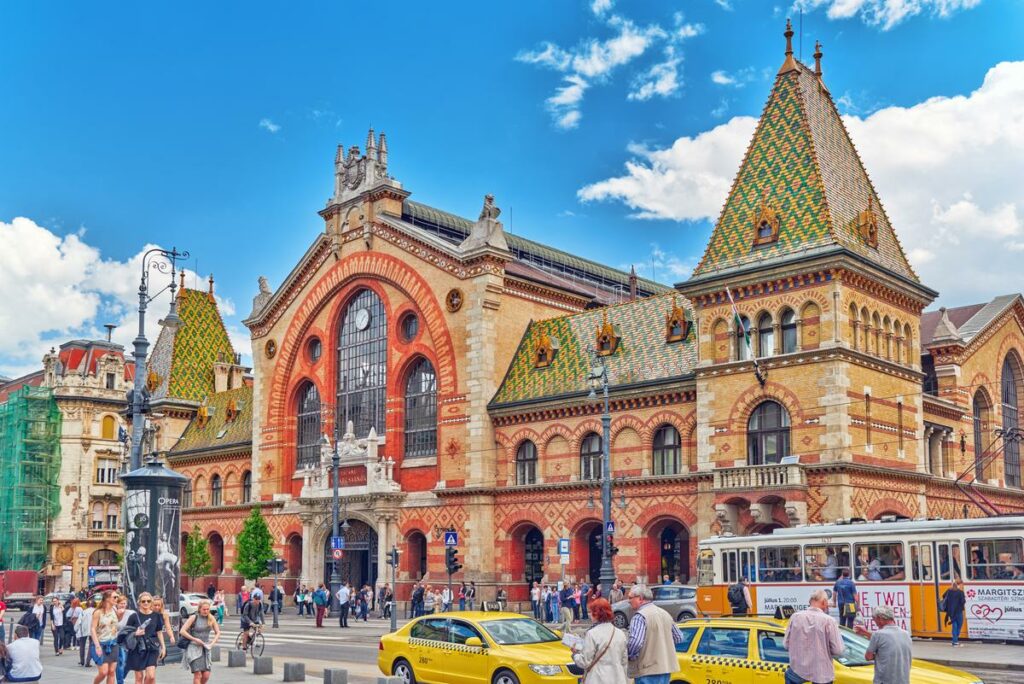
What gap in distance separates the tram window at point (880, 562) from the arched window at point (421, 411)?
25.2 m

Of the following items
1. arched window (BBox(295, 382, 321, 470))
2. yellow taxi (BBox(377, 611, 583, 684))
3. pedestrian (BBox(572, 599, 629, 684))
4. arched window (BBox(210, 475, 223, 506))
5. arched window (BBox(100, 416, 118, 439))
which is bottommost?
yellow taxi (BBox(377, 611, 583, 684))

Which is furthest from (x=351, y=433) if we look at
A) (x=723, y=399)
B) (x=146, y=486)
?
(x=146, y=486)

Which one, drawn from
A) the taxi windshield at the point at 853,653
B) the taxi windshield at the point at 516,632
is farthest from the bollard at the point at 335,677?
the taxi windshield at the point at 853,653

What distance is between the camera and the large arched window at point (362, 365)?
55.9 meters

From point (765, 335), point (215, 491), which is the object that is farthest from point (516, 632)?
point (215, 491)

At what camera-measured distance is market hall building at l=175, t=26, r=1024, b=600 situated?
129ft

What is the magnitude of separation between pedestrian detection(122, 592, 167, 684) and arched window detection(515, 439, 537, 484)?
3157cm

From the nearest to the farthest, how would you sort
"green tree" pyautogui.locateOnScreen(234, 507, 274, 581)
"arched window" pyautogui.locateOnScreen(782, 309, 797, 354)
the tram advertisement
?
1. the tram advertisement
2. "arched window" pyautogui.locateOnScreen(782, 309, 797, 354)
3. "green tree" pyautogui.locateOnScreen(234, 507, 274, 581)

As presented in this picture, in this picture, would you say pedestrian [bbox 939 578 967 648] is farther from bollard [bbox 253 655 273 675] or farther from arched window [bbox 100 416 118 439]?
arched window [bbox 100 416 118 439]

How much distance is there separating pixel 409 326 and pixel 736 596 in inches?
1066

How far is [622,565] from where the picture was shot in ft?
147

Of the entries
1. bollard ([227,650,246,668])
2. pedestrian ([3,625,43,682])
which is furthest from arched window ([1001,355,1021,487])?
pedestrian ([3,625,43,682])

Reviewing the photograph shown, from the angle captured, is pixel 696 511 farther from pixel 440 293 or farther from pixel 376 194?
pixel 376 194

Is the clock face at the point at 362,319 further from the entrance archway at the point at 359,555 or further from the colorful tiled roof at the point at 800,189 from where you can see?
the colorful tiled roof at the point at 800,189
